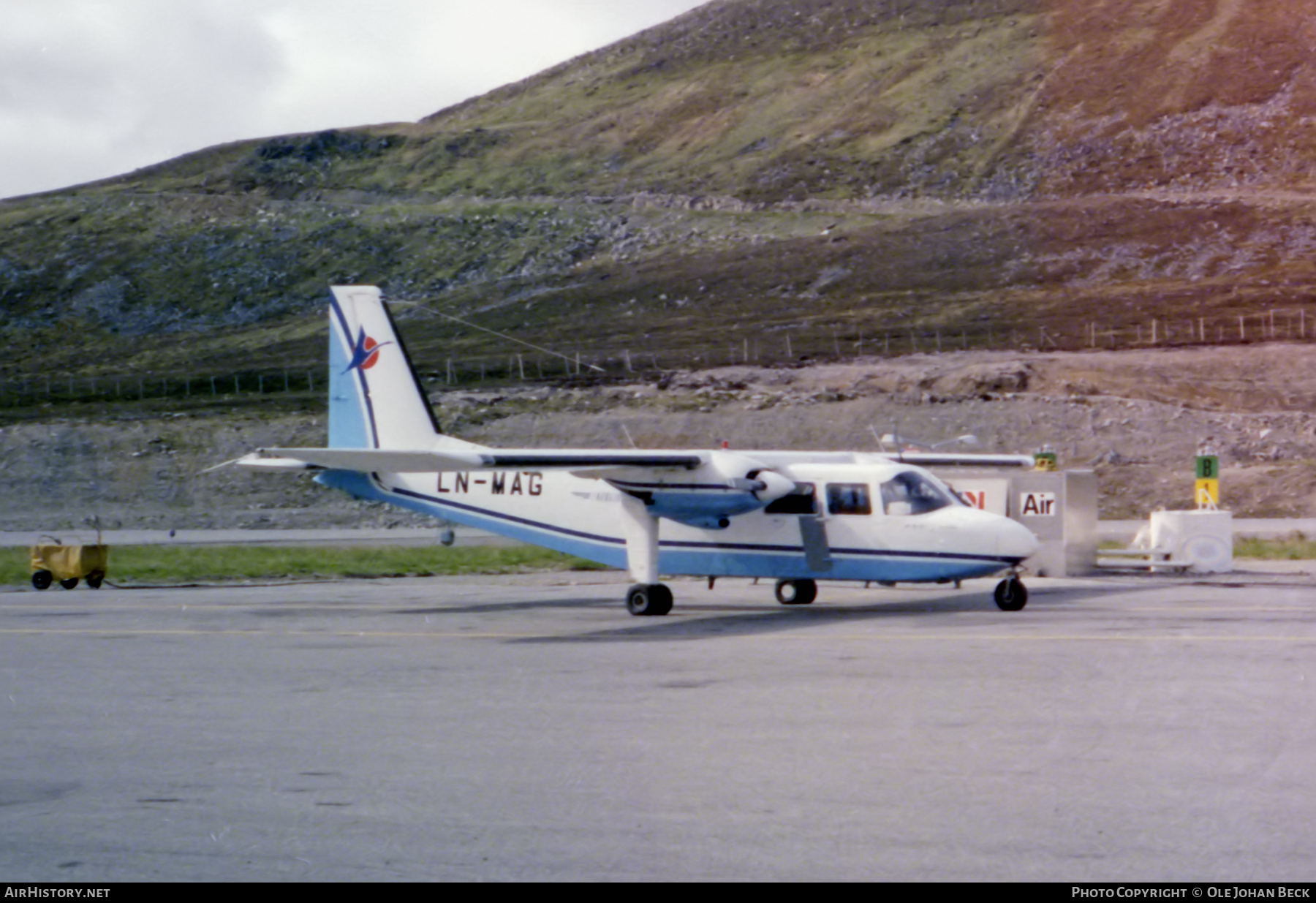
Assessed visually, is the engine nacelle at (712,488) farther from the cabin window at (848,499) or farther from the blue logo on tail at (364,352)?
the blue logo on tail at (364,352)

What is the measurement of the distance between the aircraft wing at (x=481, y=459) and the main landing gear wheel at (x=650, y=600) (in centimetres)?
186

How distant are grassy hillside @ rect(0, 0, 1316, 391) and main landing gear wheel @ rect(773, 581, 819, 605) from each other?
6221 cm

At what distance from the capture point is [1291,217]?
100812mm

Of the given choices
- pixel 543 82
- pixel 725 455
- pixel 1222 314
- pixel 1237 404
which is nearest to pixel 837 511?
pixel 725 455

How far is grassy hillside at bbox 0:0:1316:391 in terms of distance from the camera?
317 feet

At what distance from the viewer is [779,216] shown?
405ft

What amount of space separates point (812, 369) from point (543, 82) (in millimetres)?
130681

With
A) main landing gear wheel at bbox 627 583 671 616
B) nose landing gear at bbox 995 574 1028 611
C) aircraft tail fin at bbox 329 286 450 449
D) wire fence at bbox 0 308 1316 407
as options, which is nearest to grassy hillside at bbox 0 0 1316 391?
wire fence at bbox 0 308 1316 407

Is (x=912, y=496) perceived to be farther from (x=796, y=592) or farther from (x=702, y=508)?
(x=702, y=508)

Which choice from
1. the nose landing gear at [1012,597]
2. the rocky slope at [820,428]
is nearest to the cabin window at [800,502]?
the nose landing gear at [1012,597]

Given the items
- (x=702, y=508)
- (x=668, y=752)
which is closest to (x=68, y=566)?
(x=702, y=508)

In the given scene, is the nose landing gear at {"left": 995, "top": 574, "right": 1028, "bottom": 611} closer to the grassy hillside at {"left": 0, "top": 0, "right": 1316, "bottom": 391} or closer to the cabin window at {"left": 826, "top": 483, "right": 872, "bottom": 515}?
the cabin window at {"left": 826, "top": 483, "right": 872, "bottom": 515}

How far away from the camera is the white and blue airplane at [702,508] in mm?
21000

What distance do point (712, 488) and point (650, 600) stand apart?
6.47 feet
